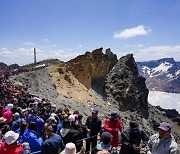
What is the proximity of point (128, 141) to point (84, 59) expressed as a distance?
158 ft

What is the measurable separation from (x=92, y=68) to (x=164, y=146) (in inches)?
2061

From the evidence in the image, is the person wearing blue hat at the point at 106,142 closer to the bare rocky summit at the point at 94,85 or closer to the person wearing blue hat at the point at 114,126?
the person wearing blue hat at the point at 114,126

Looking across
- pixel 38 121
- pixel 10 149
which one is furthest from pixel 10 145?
pixel 38 121

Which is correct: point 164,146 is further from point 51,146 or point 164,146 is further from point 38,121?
point 38,121

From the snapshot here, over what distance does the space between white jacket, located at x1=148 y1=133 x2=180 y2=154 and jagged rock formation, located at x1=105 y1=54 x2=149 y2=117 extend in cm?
5283

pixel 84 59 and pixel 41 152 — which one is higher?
pixel 84 59

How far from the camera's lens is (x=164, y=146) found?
661cm

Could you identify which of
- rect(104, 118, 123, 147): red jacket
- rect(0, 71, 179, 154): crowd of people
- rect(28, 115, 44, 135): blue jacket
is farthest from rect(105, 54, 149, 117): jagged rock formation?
rect(104, 118, 123, 147): red jacket

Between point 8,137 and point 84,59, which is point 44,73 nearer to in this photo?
point 84,59

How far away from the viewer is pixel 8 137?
693 centimetres

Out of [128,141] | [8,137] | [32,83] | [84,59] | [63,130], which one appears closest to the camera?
[8,137]

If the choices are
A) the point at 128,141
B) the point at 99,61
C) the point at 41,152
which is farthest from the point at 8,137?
the point at 99,61

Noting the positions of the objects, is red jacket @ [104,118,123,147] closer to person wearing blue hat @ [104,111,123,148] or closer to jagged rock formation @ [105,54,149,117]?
person wearing blue hat @ [104,111,123,148]

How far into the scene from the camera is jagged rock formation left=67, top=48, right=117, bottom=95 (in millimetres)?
51719
